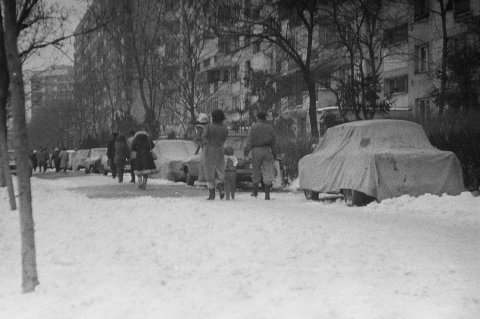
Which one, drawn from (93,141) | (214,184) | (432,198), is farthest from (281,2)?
(93,141)

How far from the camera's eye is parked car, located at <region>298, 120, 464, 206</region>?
12.8 metres

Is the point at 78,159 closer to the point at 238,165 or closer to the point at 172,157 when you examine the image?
the point at 172,157

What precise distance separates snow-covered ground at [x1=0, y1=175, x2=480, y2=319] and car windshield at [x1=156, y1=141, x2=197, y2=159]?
15302 millimetres

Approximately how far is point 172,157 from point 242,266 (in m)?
19.7

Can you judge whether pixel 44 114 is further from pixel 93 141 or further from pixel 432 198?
pixel 432 198

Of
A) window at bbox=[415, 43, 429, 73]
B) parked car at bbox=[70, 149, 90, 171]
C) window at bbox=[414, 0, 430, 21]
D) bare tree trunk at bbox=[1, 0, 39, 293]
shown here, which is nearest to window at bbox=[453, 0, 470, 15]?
window at bbox=[414, 0, 430, 21]

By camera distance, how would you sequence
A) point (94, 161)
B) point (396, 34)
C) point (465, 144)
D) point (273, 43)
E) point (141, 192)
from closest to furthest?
point (465, 144) → point (141, 192) → point (273, 43) → point (396, 34) → point (94, 161)

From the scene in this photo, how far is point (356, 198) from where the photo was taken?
13.4 m

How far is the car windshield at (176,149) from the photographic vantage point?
26.2 m

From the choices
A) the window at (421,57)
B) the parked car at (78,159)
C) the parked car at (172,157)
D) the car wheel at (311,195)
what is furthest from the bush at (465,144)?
the parked car at (78,159)

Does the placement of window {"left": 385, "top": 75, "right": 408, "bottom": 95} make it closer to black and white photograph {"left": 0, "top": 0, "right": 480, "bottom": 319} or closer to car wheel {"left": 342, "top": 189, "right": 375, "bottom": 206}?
black and white photograph {"left": 0, "top": 0, "right": 480, "bottom": 319}

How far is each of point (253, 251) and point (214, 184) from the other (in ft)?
23.4

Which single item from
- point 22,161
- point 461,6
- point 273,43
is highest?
point 461,6

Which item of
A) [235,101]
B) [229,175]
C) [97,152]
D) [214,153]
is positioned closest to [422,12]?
[97,152]
